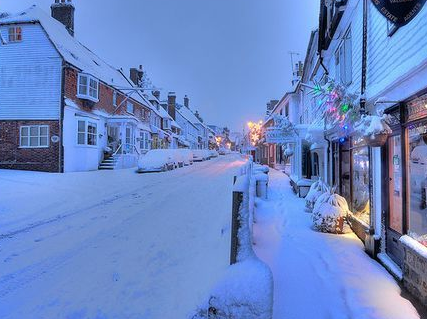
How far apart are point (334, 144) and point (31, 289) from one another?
9692 millimetres

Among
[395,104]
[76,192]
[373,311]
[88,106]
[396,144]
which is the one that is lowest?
[373,311]

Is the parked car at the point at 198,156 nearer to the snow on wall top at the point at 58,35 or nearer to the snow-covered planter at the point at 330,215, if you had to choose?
the snow on wall top at the point at 58,35

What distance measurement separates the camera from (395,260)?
5.94 metres

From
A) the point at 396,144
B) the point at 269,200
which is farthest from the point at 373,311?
the point at 269,200

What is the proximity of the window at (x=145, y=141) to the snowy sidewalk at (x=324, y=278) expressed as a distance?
2883 centimetres

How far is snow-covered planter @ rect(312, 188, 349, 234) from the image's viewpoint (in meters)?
8.41

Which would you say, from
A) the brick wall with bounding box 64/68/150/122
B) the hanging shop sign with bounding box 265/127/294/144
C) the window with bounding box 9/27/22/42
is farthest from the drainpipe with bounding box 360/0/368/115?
the window with bounding box 9/27/22/42

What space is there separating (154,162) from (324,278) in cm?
1975

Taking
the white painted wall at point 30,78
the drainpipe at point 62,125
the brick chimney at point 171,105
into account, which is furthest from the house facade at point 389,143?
the brick chimney at point 171,105

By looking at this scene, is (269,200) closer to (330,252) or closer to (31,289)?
(330,252)

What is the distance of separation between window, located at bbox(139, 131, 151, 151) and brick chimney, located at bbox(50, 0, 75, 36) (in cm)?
1202

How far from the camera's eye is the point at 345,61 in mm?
10227

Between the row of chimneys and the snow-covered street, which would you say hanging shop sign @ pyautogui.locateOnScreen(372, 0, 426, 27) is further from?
the row of chimneys

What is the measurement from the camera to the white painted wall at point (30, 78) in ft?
70.8
